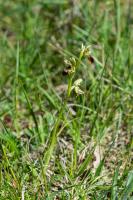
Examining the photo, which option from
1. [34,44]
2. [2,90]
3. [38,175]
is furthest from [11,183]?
[34,44]

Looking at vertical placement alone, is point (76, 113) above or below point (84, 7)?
below

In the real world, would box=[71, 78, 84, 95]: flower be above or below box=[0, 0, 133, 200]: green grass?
above

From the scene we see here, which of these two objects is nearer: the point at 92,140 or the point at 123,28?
the point at 92,140

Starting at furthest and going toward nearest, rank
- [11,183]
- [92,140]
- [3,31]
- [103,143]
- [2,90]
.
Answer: [3,31]
[2,90]
[103,143]
[92,140]
[11,183]

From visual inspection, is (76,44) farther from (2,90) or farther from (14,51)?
(2,90)

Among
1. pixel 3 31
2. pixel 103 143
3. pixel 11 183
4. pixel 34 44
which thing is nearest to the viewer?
pixel 11 183

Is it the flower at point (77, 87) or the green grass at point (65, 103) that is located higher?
the flower at point (77, 87)

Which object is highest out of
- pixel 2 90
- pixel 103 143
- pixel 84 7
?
pixel 84 7
